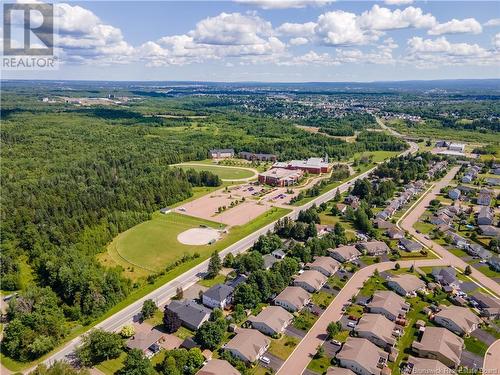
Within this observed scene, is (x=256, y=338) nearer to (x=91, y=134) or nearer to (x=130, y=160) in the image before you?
(x=130, y=160)

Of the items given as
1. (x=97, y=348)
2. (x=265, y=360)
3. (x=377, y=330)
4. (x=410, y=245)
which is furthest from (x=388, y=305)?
(x=97, y=348)

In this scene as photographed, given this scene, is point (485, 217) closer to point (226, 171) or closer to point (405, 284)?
point (405, 284)

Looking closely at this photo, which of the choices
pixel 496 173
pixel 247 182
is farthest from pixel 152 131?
pixel 496 173

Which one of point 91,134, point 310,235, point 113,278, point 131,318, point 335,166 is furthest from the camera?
point 91,134

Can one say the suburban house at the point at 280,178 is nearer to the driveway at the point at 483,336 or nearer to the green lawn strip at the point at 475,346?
the driveway at the point at 483,336

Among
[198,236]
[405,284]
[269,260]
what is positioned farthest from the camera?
[198,236]

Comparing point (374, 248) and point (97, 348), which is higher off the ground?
point (374, 248)
